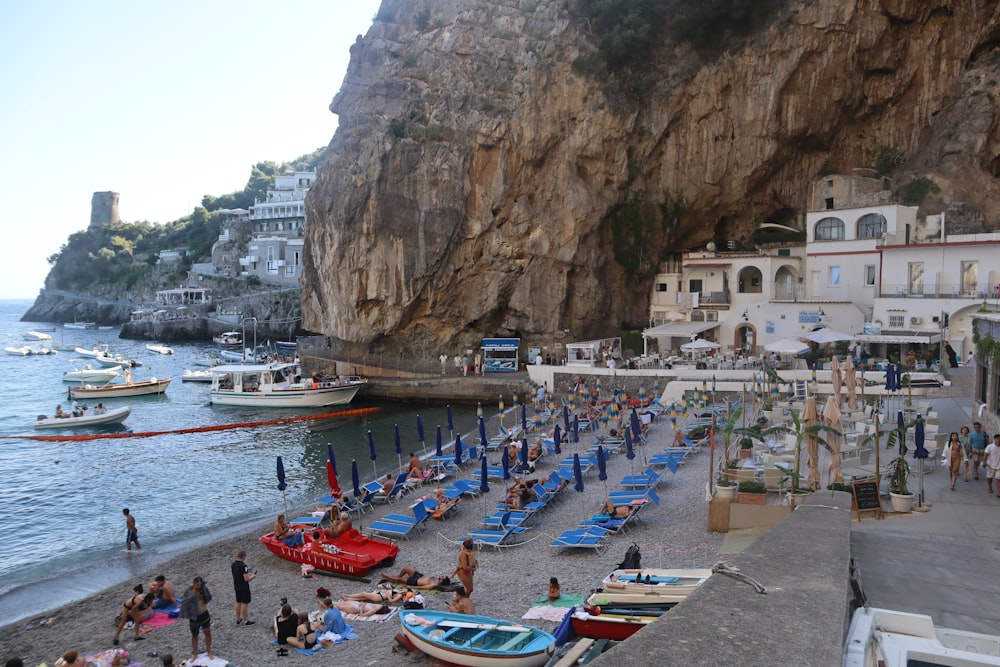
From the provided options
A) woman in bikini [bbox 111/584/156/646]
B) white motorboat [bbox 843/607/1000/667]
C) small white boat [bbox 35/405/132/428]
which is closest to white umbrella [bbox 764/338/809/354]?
woman in bikini [bbox 111/584/156/646]

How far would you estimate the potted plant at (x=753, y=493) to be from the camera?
39.6ft

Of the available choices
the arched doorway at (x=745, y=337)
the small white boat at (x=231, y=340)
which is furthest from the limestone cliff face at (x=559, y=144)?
the small white boat at (x=231, y=340)

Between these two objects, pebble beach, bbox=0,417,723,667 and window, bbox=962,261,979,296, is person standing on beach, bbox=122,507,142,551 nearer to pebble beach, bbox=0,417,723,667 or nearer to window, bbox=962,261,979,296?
pebble beach, bbox=0,417,723,667

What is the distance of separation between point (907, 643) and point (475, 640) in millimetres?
5948

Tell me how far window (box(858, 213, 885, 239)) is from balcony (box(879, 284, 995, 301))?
362 cm

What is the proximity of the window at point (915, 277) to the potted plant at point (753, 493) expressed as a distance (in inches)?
916

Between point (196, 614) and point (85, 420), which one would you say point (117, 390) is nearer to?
point (85, 420)

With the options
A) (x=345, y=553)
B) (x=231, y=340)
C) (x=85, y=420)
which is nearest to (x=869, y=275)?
(x=345, y=553)

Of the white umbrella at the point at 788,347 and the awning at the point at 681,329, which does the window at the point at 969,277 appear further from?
the awning at the point at 681,329

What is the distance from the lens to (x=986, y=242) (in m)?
28.7

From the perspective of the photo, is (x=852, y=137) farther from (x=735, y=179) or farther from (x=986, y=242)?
(x=986, y=242)

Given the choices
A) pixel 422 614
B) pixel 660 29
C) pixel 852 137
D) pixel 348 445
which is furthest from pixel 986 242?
pixel 422 614

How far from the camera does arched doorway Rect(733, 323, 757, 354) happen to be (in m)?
36.4

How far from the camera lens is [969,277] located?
29.4 meters
